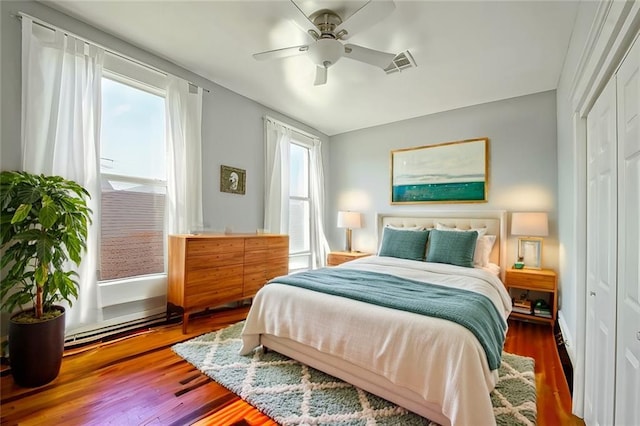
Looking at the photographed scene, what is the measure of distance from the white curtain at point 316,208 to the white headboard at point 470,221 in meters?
1.02

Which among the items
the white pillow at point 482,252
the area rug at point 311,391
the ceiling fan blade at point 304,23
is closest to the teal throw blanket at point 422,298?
the area rug at point 311,391

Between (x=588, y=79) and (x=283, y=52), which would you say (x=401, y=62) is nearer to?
(x=283, y=52)

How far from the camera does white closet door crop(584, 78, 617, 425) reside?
1327 millimetres

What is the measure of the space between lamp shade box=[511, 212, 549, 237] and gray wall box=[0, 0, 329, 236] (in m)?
3.21

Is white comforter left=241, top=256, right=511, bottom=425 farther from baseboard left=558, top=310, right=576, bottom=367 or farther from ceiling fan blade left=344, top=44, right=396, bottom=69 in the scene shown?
ceiling fan blade left=344, top=44, right=396, bottom=69

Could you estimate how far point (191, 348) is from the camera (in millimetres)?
2461

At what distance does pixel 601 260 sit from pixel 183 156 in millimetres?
3447

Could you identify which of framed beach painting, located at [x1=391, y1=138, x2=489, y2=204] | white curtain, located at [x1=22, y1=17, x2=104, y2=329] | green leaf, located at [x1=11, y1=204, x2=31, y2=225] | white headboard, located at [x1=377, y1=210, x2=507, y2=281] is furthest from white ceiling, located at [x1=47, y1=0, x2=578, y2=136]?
green leaf, located at [x1=11, y1=204, x2=31, y2=225]

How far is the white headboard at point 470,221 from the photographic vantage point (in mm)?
3566

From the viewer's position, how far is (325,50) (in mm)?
2172

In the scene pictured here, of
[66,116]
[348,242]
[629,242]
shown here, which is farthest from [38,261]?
[348,242]

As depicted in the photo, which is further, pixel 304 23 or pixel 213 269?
pixel 213 269

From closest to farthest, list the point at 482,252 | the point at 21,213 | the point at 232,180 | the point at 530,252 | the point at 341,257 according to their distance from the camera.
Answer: the point at 21,213, the point at 482,252, the point at 530,252, the point at 232,180, the point at 341,257

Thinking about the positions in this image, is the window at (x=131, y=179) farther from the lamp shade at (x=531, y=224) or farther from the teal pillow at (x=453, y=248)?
the lamp shade at (x=531, y=224)
